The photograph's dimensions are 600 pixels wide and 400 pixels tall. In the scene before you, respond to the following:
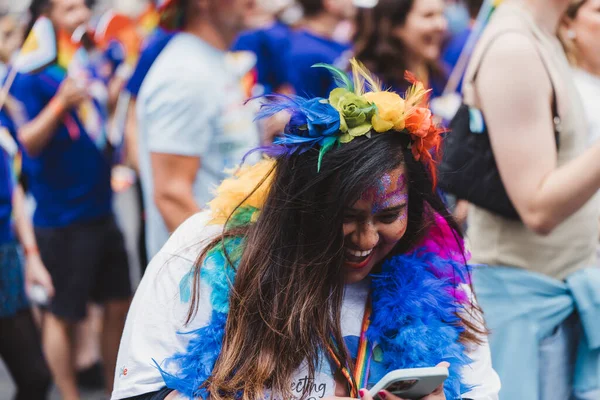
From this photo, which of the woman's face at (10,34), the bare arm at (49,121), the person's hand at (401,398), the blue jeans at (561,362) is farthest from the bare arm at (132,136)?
the person's hand at (401,398)

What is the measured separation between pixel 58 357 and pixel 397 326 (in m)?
2.55

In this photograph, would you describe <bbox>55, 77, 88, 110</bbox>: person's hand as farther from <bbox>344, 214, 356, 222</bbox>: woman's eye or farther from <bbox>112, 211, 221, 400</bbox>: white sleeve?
<bbox>344, 214, 356, 222</bbox>: woman's eye

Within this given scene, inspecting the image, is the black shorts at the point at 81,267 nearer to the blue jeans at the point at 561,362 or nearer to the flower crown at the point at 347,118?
the blue jeans at the point at 561,362

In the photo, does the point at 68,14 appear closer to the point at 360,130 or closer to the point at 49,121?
the point at 49,121

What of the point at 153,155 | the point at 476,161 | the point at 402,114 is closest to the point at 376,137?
the point at 402,114

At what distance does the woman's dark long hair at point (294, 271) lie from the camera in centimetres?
191

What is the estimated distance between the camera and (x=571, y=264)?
2.73 m

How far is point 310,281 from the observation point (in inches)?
78.4

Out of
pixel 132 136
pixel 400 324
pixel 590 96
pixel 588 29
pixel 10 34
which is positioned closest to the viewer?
pixel 400 324

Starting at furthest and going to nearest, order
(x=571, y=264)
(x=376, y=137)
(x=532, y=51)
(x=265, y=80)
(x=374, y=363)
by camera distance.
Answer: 1. (x=265, y=80)
2. (x=571, y=264)
3. (x=532, y=51)
4. (x=374, y=363)
5. (x=376, y=137)

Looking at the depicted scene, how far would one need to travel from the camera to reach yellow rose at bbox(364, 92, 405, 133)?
193 cm

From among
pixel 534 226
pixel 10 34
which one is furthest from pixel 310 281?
pixel 10 34

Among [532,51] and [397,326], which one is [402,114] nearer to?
[397,326]

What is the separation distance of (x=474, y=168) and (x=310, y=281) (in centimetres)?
86
